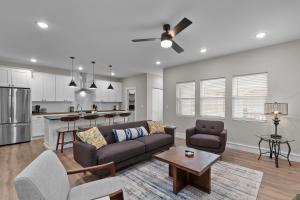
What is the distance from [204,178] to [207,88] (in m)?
3.37

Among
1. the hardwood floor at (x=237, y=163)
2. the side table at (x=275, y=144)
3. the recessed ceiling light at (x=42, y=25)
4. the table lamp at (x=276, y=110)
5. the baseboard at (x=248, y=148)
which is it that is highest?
the recessed ceiling light at (x=42, y=25)

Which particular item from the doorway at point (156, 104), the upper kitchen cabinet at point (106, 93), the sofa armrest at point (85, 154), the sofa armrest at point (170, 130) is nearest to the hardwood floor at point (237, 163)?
the sofa armrest at point (85, 154)

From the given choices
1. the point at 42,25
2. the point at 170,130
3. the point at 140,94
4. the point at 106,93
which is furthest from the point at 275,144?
the point at 106,93

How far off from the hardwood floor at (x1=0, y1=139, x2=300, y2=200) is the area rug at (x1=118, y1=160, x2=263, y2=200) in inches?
7.4

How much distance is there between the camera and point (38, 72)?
5.78 m

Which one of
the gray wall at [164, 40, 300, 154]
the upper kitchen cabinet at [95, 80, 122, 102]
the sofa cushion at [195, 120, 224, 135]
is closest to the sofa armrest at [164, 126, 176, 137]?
the sofa cushion at [195, 120, 224, 135]

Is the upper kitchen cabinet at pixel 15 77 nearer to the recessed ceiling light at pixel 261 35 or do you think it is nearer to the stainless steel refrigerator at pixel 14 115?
the stainless steel refrigerator at pixel 14 115

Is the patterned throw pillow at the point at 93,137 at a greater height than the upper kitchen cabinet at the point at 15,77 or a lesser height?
lesser

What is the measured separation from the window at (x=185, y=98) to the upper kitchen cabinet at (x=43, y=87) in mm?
5133

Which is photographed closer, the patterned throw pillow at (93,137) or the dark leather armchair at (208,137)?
the patterned throw pillow at (93,137)

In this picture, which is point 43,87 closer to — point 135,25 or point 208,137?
point 135,25

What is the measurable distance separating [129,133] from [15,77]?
4.51 m

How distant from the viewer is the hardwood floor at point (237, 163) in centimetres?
225

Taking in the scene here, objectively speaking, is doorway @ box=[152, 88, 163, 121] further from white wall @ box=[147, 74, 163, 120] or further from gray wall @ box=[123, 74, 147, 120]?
gray wall @ box=[123, 74, 147, 120]
